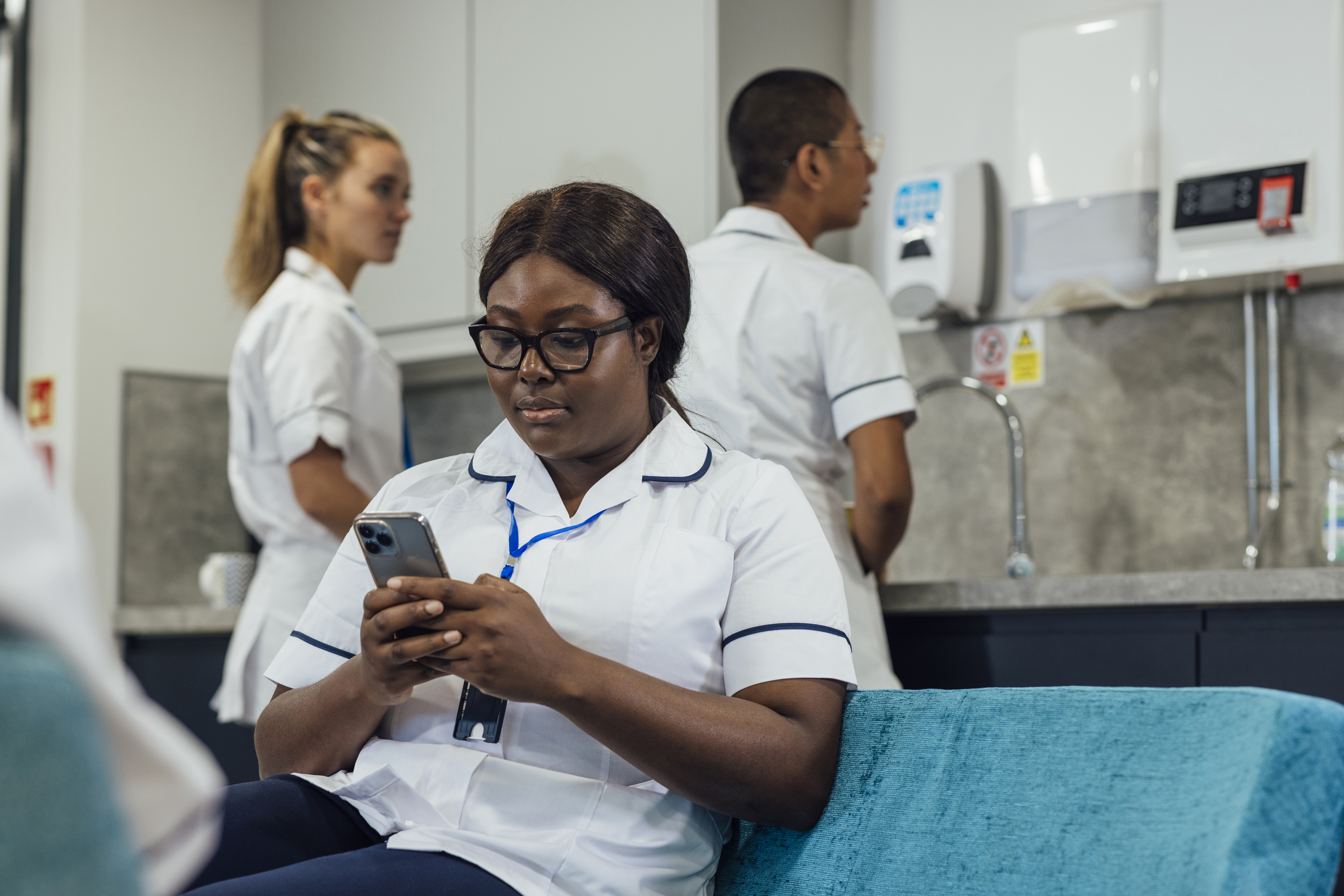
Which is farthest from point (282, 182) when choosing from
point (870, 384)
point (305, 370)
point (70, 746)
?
point (70, 746)

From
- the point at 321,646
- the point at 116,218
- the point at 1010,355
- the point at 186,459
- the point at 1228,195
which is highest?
the point at 116,218

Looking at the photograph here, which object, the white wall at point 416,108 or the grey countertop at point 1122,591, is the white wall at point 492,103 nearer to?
the white wall at point 416,108

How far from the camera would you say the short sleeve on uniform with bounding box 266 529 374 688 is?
3.72 feet

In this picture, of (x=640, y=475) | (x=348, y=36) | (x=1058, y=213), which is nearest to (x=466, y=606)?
(x=640, y=475)

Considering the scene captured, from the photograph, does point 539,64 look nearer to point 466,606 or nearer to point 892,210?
point 892,210

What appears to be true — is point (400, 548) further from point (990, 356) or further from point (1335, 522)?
point (990, 356)

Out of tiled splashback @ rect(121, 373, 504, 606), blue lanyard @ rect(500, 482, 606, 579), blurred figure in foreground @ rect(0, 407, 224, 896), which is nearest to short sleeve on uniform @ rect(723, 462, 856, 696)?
blue lanyard @ rect(500, 482, 606, 579)

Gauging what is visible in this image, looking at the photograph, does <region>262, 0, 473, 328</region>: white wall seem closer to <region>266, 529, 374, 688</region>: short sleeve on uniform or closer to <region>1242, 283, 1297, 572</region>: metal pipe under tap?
<region>1242, 283, 1297, 572</region>: metal pipe under tap

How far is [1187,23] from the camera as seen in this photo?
229cm

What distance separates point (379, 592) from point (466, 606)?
0.07 meters

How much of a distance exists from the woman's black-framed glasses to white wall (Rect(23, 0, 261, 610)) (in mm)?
Result: 2150

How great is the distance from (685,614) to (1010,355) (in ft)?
5.89

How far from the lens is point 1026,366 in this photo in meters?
2.67

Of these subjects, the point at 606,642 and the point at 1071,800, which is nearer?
the point at 1071,800
